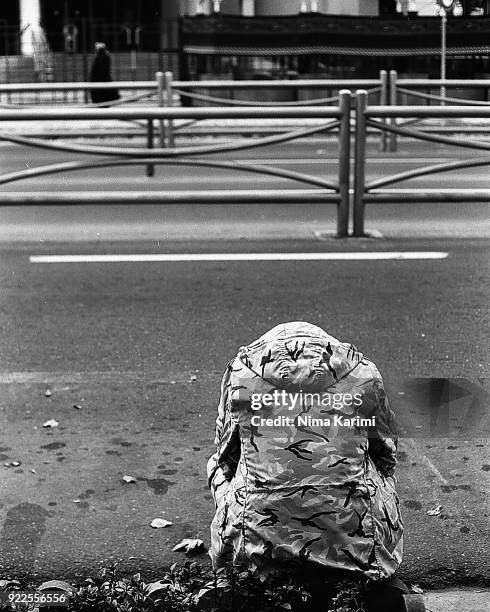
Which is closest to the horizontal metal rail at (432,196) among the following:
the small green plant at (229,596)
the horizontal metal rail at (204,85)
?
the small green plant at (229,596)

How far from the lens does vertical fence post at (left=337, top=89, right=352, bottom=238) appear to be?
8789mm

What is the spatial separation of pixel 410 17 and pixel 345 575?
521 inches

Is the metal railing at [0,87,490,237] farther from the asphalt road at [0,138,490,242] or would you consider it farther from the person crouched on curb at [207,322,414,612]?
the person crouched on curb at [207,322,414,612]

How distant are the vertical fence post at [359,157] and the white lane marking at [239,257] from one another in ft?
1.77

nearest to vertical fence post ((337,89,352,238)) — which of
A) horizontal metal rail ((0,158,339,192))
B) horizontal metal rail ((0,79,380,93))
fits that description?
horizontal metal rail ((0,158,339,192))

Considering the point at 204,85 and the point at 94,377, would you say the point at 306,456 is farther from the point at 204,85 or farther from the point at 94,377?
the point at 204,85

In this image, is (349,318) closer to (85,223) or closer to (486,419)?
(486,419)

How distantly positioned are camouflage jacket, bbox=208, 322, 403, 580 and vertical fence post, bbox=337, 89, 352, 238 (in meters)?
6.28

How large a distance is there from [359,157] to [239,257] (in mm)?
1334

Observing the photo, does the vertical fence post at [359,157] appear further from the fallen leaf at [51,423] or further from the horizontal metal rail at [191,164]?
the fallen leaf at [51,423]

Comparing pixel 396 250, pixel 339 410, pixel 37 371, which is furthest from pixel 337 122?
pixel 339 410

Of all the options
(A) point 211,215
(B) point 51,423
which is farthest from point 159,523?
(A) point 211,215

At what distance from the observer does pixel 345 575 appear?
2613 mm

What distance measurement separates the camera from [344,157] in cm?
884
